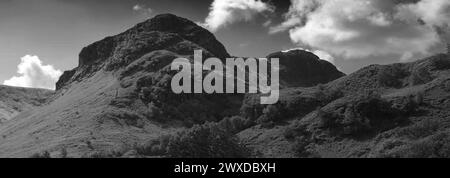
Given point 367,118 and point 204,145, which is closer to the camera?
point 204,145

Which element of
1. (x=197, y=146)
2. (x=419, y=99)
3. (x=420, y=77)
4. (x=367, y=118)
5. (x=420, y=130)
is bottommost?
(x=197, y=146)

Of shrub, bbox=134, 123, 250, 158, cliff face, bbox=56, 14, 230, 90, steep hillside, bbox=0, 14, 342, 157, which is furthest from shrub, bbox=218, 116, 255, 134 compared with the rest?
cliff face, bbox=56, 14, 230, 90

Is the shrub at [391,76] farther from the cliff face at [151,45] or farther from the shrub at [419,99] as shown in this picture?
the cliff face at [151,45]

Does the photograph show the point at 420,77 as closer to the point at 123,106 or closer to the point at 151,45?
the point at 123,106

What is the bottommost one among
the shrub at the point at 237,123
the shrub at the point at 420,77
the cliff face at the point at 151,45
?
the shrub at the point at 237,123

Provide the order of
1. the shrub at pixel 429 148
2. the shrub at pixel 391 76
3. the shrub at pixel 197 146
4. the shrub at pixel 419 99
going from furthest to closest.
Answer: the shrub at pixel 391 76, the shrub at pixel 419 99, the shrub at pixel 197 146, the shrub at pixel 429 148

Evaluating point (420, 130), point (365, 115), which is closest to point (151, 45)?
point (365, 115)

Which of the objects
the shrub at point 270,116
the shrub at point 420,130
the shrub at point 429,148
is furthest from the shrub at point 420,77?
the shrub at point 429,148

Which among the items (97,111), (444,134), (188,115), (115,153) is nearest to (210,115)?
(188,115)

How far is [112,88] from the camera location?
156 meters

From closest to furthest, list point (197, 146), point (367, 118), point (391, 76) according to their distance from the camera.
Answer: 1. point (197, 146)
2. point (367, 118)
3. point (391, 76)
